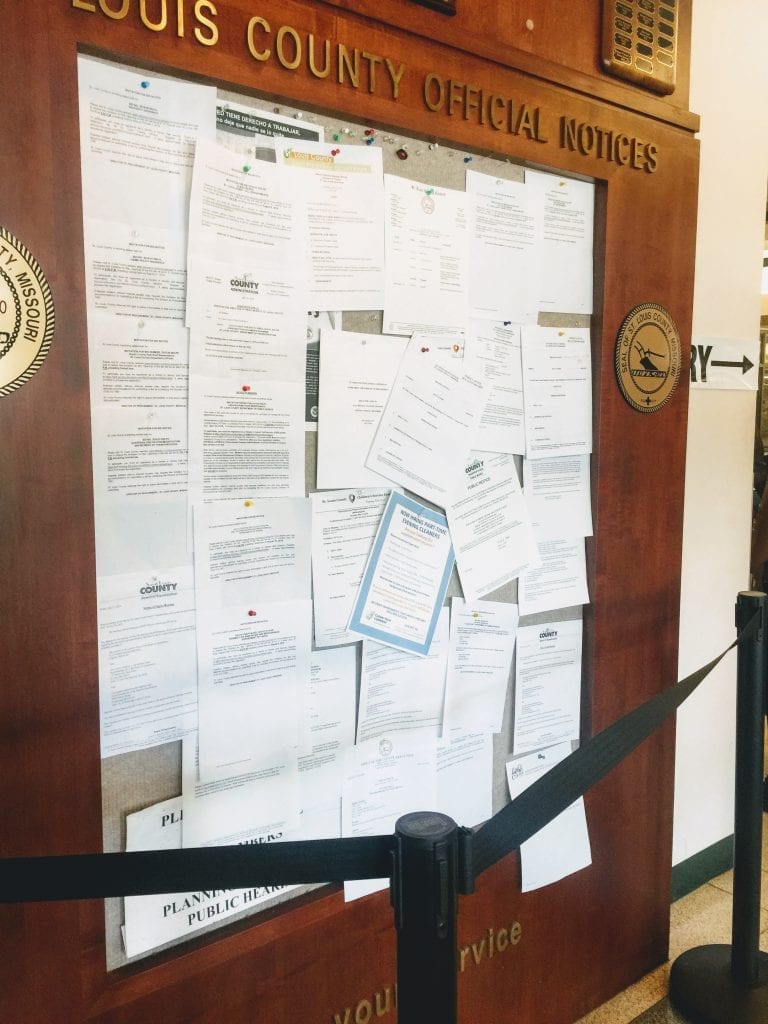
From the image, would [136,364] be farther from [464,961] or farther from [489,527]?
[464,961]

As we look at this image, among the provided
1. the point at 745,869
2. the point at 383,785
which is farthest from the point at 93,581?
the point at 745,869

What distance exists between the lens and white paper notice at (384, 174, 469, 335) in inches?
52.3

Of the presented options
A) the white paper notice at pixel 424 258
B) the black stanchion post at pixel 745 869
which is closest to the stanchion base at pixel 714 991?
the black stanchion post at pixel 745 869

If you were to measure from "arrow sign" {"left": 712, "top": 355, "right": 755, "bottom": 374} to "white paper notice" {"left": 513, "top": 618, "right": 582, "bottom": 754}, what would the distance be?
0.86 metres

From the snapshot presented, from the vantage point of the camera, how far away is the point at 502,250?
1.46 m

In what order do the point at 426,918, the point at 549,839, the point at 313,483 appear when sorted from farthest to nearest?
the point at 549,839 → the point at 313,483 → the point at 426,918

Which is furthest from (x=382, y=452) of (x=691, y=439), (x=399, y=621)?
(x=691, y=439)

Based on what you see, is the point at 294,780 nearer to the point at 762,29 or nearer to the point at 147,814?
the point at 147,814

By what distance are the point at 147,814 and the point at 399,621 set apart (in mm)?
523

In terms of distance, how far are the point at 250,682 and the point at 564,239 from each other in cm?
106

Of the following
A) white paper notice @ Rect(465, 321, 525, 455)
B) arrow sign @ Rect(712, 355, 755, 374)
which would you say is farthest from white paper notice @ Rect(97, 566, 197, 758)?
arrow sign @ Rect(712, 355, 755, 374)

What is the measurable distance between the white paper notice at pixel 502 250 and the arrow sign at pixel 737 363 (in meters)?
0.77

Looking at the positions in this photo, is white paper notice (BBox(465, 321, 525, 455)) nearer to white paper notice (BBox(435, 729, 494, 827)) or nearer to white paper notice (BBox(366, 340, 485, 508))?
white paper notice (BBox(366, 340, 485, 508))

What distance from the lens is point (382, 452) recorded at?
135 centimetres
